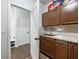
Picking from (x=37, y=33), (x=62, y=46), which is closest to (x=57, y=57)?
(x=62, y=46)

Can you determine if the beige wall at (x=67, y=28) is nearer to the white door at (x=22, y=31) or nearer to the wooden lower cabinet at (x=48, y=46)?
the wooden lower cabinet at (x=48, y=46)

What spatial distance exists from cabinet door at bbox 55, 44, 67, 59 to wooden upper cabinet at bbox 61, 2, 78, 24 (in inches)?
24.6

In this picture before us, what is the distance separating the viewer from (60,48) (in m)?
2.33

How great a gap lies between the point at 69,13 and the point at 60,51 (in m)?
0.93

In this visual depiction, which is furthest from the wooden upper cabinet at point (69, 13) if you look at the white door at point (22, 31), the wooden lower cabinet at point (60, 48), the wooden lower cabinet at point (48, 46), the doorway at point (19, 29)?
the white door at point (22, 31)

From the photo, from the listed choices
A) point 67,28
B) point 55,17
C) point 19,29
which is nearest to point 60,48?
point 67,28

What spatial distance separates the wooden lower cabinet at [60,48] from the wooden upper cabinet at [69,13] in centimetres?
54

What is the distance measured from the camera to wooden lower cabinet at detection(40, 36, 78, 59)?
188cm

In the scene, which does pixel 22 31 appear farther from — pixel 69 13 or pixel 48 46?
pixel 69 13

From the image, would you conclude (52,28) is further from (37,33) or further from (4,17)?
(4,17)

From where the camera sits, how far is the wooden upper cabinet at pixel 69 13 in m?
2.20

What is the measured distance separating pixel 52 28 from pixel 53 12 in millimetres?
844

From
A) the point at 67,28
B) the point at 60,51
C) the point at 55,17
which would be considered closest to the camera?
the point at 60,51

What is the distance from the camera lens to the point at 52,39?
2.75 metres
